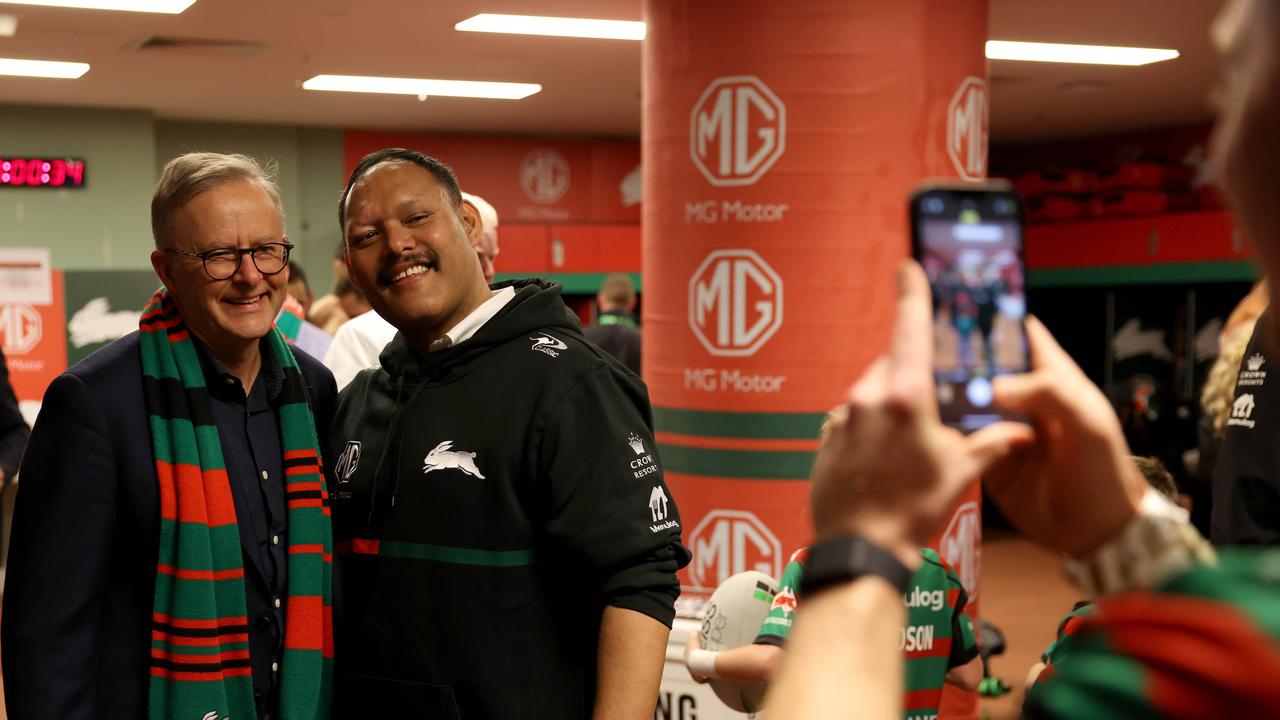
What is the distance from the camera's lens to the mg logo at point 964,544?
4719 millimetres

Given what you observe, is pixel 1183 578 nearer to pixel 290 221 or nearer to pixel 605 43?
pixel 605 43

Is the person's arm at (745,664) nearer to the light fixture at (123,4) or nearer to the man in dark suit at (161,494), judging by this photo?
the man in dark suit at (161,494)

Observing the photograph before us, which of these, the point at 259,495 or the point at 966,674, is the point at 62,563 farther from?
the point at 966,674

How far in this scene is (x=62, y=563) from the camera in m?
1.88

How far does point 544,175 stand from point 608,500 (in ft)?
34.5

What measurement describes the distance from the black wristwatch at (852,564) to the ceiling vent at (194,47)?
290 inches

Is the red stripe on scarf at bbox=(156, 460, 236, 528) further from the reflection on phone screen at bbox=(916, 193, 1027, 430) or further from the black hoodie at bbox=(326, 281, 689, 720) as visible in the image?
the reflection on phone screen at bbox=(916, 193, 1027, 430)

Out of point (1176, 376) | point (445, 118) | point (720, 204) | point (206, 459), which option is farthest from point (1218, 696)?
point (1176, 376)

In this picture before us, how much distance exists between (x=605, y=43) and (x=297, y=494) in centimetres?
595

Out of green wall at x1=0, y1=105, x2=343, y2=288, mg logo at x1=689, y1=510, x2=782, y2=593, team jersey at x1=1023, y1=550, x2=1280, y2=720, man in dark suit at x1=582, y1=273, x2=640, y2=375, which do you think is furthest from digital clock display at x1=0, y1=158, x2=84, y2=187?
team jersey at x1=1023, y1=550, x2=1280, y2=720

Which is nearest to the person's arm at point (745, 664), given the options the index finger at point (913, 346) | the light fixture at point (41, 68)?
the index finger at point (913, 346)

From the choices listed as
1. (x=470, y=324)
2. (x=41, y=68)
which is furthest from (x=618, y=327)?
(x=470, y=324)

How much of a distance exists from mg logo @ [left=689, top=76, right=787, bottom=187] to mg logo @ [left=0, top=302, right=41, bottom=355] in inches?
294

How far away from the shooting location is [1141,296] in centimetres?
1183
